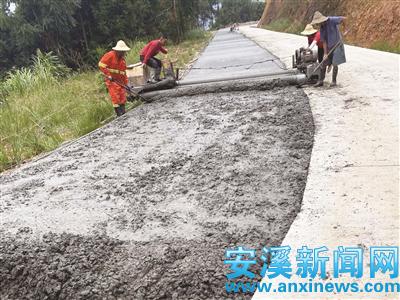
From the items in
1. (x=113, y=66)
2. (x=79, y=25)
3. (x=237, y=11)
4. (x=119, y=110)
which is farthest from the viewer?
(x=237, y=11)

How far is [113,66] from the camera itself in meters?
6.95

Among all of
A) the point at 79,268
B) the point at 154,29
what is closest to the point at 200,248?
the point at 79,268

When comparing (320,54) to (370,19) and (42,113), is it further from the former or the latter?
(370,19)

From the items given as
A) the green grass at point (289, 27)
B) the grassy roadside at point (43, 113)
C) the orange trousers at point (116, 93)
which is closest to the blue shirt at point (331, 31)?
the orange trousers at point (116, 93)

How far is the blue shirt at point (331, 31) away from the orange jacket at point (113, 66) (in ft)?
11.8

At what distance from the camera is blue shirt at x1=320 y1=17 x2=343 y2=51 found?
6.53 meters

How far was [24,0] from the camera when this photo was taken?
16.8 m

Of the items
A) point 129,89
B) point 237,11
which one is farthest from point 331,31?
point 237,11

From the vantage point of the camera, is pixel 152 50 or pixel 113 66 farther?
pixel 152 50

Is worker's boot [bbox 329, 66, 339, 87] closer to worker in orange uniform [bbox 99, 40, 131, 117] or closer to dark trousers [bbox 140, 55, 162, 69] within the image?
dark trousers [bbox 140, 55, 162, 69]

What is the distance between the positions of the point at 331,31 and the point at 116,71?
3.81 metres

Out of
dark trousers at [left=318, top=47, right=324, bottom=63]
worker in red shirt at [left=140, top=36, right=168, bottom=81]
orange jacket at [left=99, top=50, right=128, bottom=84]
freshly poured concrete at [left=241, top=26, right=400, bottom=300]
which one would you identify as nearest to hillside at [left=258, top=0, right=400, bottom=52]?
dark trousers at [left=318, top=47, right=324, bottom=63]

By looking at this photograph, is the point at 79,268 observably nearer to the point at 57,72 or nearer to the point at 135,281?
the point at 135,281

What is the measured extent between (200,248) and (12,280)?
1.44m
